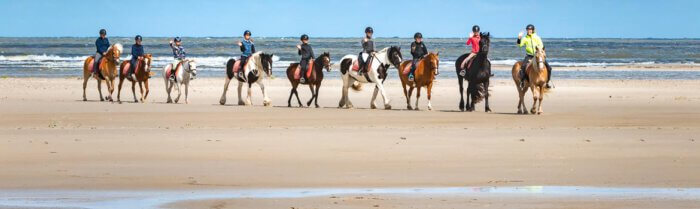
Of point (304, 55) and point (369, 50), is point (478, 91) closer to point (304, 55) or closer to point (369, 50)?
point (369, 50)

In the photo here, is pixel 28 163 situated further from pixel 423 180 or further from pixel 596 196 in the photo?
pixel 596 196

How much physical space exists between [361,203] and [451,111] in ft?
41.8

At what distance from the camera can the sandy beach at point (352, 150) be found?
421 inches

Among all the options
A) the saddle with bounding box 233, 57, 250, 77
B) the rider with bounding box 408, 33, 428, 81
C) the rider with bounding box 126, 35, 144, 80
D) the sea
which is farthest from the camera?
the sea

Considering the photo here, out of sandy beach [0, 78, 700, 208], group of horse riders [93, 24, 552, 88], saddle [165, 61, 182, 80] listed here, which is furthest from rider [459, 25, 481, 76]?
saddle [165, 61, 182, 80]

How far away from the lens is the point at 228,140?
49.5 ft

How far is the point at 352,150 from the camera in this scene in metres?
13.7

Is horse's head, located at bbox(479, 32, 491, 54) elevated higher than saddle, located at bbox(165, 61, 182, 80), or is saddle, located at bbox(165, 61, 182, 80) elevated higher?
horse's head, located at bbox(479, 32, 491, 54)

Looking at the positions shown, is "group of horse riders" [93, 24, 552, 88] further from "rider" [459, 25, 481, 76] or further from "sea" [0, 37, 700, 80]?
"sea" [0, 37, 700, 80]

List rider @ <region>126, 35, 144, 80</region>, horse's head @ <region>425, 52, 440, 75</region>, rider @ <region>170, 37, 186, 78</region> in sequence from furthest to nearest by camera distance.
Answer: rider @ <region>126, 35, 144, 80</region>, rider @ <region>170, 37, 186, 78</region>, horse's head @ <region>425, 52, 440, 75</region>

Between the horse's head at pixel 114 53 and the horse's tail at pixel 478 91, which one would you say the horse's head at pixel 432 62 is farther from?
the horse's head at pixel 114 53

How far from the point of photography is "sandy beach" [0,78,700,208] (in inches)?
421

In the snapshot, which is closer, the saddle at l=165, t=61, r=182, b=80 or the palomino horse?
the palomino horse

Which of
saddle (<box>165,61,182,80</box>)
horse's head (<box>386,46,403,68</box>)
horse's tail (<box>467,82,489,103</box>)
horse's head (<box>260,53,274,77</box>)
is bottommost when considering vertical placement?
horse's tail (<box>467,82,489,103</box>)
